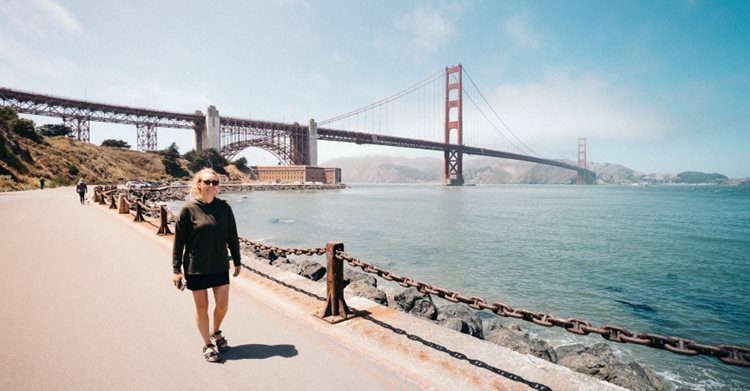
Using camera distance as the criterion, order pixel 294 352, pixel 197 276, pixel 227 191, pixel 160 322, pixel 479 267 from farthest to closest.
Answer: pixel 227 191, pixel 479 267, pixel 160 322, pixel 294 352, pixel 197 276

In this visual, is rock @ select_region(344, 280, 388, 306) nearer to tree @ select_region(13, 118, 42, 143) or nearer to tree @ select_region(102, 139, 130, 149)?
tree @ select_region(13, 118, 42, 143)

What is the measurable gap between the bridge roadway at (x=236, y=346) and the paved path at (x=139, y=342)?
0.04ft

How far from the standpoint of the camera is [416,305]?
7.18m

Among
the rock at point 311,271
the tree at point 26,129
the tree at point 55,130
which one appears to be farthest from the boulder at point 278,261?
the tree at point 55,130

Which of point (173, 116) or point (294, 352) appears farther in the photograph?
point (173, 116)

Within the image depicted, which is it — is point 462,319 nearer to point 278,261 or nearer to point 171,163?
point 278,261

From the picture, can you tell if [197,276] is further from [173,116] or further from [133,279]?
[173,116]

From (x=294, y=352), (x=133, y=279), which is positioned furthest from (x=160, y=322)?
(x=133, y=279)

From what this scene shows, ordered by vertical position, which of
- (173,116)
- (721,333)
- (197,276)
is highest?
(173,116)

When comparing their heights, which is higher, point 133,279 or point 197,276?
point 197,276

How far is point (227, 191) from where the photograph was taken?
208 ft

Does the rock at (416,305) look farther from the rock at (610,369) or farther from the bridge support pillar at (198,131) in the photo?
the bridge support pillar at (198,131)

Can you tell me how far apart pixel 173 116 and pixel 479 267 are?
7266 cm

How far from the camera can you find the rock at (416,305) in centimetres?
698
